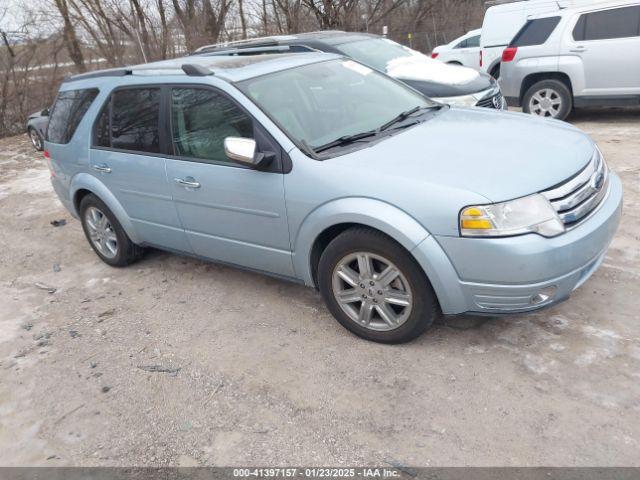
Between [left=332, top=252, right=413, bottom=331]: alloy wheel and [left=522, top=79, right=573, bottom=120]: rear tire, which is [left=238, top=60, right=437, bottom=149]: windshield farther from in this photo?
[left=522, top=79, right=573, bottom=120]: rear tire

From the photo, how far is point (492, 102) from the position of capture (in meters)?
6.95

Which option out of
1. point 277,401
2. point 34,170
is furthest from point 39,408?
point 34,170

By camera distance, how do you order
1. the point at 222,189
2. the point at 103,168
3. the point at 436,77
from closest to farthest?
the point at 222,189 → the point at 103,168 → the point at 436,77

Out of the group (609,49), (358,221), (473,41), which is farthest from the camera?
(473,41)

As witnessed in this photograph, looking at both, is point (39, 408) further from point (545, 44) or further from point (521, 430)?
point (545, 44)

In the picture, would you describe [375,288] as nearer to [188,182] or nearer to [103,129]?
[188,182]

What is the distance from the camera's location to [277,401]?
304 centimetres

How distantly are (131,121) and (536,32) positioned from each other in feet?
22.7

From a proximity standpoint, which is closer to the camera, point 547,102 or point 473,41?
point 547,102

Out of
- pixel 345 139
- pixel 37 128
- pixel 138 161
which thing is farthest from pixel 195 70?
pixel 37 128

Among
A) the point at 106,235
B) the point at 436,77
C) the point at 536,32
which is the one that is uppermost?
the point at 536,32

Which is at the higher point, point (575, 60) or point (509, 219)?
point (575, 60)

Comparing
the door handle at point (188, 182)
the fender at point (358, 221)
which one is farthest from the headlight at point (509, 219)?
the door handle at point (188, 182)

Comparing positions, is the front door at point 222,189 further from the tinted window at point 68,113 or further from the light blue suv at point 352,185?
the tinted window at point 68,113
